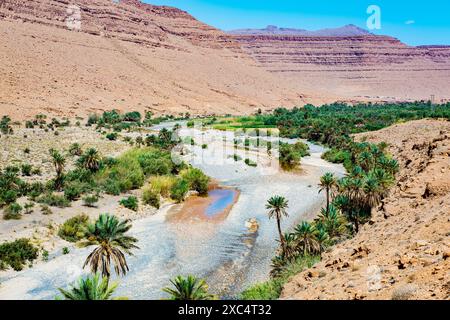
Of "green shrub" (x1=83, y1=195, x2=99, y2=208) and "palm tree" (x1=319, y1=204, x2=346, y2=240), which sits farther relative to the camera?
"green shrub" (x1=83, y1=195, x2=99, y2=208)

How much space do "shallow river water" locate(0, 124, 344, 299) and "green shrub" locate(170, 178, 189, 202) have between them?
2.93 m

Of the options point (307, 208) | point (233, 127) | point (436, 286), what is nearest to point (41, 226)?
point (307, 208)

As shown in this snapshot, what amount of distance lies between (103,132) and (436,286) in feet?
240

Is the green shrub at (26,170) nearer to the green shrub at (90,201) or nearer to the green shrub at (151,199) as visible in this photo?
the green shrub at (90,201)

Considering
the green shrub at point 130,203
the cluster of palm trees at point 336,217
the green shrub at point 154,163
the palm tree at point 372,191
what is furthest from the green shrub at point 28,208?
the palm tree at point 372,191

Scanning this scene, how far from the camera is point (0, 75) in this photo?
100500 millimetres

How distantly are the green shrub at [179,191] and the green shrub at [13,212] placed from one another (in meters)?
15.2

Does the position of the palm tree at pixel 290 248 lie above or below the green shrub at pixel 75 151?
below

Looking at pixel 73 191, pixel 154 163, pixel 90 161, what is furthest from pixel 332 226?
pixel 90 161

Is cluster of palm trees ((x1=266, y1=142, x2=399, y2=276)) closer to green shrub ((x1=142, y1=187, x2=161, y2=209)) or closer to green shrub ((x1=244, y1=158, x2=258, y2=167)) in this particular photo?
green shrub ((x1=142, y1=187, x2=161, y2=209))

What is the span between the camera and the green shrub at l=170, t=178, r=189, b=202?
1805 inches

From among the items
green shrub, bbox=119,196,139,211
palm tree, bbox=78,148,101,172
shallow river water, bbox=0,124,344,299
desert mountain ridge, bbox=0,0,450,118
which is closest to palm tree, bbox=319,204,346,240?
shallow river water, bbox=0,124,344,299

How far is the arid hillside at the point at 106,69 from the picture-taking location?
107 meters
